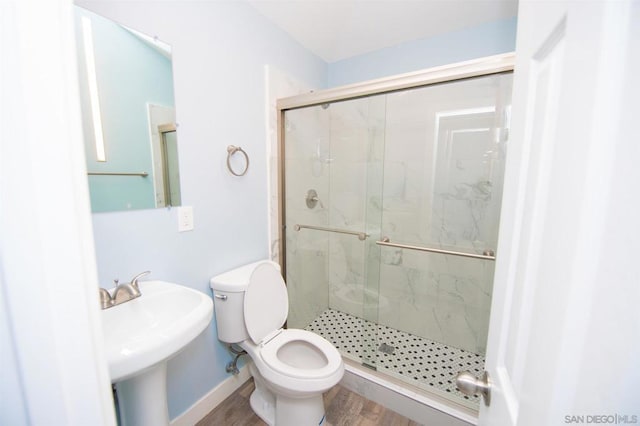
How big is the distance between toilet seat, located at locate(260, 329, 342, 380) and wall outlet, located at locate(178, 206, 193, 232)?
78 cm

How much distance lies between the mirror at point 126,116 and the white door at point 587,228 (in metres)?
1.34

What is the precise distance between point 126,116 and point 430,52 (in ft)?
6.82

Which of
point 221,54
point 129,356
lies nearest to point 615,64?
point 129,356

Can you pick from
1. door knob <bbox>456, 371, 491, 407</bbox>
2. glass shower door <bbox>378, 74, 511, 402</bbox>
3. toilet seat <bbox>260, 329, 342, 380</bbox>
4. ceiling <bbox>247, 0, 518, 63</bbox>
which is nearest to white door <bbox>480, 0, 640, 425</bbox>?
door knob <bbox>456, 371, 491, 407</bbox>

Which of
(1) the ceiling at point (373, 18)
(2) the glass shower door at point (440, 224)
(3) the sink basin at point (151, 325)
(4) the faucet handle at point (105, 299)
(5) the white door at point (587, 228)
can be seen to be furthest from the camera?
(2) the glass shower door at point (440, 224)

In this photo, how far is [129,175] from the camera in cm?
108

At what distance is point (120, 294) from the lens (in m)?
1.00

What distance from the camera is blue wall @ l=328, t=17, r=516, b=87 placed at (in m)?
1.72

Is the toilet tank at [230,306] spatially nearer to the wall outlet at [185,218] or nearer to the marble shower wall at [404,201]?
the wall outlet at [185,218]

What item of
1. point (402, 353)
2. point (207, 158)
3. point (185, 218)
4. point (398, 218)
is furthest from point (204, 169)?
point (402, 353)

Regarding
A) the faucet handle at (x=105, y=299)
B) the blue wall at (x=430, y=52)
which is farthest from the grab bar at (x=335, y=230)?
the blue wall at (x=430, y=52)

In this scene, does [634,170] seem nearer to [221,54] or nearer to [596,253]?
[596,253]

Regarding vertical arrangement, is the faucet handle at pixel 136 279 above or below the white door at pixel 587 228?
below

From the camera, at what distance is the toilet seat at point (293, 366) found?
121cm
